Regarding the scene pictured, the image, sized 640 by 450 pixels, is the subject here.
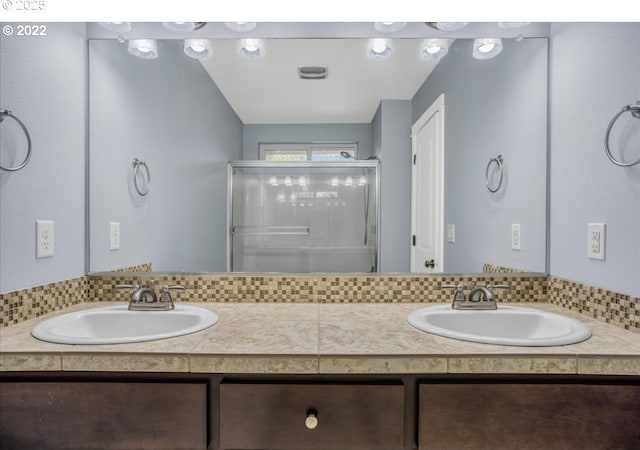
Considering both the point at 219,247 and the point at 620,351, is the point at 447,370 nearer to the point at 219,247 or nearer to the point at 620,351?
the point at 620,351

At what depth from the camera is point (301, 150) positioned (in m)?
1.47

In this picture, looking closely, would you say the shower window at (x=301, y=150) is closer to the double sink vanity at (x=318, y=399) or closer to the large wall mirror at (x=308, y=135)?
the large wall mirror at (x=308, y=135)

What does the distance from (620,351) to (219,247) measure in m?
1.38

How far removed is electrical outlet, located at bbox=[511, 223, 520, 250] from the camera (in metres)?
1.42

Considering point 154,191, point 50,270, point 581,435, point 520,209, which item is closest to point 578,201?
point 520,209

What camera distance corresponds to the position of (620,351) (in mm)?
837

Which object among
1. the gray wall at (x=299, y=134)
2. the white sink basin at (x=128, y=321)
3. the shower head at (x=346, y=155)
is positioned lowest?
the white sink basin at (x=128, y=321)

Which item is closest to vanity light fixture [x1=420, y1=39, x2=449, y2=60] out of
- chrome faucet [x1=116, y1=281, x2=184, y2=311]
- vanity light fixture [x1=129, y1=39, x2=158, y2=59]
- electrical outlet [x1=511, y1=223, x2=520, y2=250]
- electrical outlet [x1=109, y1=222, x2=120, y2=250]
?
electrical outlet [x1=511, y1=223, x2=520, y2=250]

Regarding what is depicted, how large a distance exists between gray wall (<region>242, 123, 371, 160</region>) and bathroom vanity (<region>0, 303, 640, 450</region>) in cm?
94

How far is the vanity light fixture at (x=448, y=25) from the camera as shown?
4.55 feet

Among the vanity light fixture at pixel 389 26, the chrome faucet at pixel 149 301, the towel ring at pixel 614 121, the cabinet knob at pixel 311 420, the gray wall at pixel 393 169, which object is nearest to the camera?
the cabinet knob at pixel 311 420

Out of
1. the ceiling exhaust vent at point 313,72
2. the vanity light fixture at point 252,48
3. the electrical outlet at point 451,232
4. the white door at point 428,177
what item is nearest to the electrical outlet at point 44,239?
the vanity light fixture at point 252,48

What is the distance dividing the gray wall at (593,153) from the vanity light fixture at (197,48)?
4.83ft

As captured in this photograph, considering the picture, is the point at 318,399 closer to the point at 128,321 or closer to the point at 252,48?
the point at 128,321
